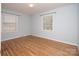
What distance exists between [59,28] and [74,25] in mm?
277

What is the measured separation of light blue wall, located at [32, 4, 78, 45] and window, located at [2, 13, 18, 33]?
371 millimetres

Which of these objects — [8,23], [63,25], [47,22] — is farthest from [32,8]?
[63,25]

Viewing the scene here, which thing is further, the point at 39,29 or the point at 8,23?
the point at 39,29

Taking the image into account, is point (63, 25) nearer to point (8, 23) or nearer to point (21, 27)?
point (21, 27)

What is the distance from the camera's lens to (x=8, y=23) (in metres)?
1.33

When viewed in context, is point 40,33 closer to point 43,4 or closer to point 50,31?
point 50,31

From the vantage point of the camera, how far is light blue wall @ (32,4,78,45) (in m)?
1.35

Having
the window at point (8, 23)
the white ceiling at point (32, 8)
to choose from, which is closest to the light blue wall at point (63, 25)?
the white ceiling at point (32, 8)

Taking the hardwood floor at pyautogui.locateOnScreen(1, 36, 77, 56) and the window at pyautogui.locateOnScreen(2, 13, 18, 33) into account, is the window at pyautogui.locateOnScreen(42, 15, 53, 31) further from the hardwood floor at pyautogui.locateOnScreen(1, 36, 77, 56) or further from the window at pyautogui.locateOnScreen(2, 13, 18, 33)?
the window at pyautogui.locateOnScreen(2, 13, 18, 33)

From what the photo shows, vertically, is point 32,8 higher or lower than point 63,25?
higher

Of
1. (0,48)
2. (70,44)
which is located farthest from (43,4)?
(0,48)

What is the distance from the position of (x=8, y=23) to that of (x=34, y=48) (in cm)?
65

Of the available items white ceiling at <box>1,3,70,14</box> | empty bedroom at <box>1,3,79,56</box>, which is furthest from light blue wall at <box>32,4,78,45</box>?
white ceiling at <box>1,3,70,14</box>

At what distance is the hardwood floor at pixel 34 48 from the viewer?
135cm
